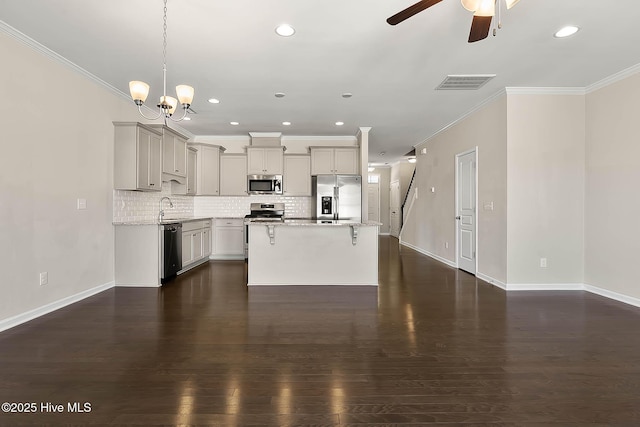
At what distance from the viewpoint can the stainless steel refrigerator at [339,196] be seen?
6473mm

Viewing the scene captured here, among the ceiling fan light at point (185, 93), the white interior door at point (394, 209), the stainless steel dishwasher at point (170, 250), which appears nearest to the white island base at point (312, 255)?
the stainless steel dishwasher at point (170, 250)

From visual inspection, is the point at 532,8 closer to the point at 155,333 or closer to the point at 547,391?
the point at 547,391

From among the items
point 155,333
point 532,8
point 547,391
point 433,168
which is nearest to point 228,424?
point 155,333

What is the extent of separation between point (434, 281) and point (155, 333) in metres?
3.86

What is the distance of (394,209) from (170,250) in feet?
28.5

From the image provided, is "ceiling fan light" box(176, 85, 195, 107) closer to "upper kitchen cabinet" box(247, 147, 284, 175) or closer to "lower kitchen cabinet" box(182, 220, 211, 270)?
"lower kitchen cabinet" box(182, 220, 211, 270)

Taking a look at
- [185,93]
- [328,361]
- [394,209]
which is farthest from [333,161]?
[394,209]

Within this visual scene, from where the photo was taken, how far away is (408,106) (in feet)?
16.7

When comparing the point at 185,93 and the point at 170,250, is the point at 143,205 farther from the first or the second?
the point at 185,93

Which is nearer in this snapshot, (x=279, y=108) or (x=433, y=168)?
(x=279, y=108)

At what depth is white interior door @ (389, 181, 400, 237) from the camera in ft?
36.9

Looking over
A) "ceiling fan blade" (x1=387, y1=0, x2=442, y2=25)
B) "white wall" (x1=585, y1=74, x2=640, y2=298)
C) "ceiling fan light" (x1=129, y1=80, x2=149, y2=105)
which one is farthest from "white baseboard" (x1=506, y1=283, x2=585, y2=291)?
"ceiling fan light" (x1=129, y1=80, x2=149, y2=105)

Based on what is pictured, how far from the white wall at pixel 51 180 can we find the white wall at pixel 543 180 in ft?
18.1

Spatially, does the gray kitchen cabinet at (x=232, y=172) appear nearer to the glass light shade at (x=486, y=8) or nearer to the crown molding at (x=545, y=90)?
the crown molding at (x=545, y=90)
